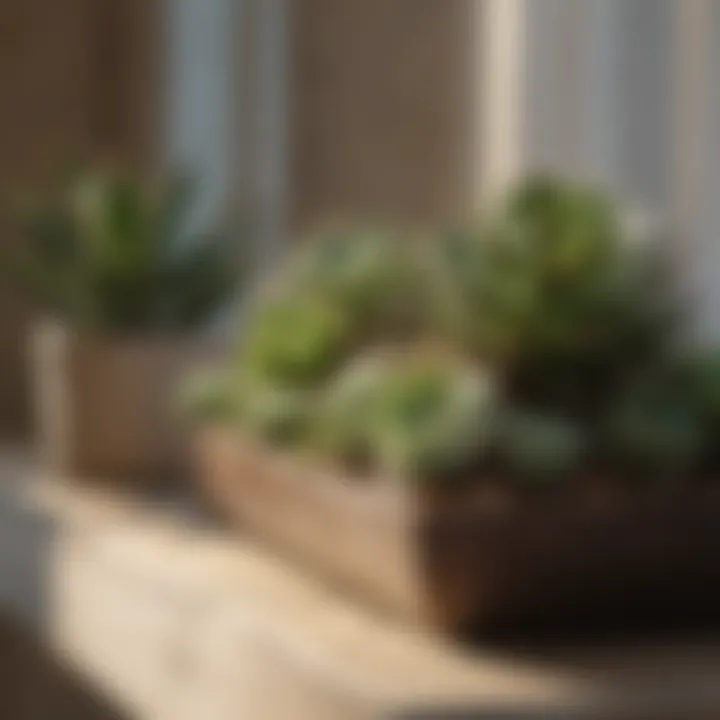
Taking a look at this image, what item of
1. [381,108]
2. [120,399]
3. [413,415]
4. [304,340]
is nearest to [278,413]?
[304,340]

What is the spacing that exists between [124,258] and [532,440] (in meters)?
0.50

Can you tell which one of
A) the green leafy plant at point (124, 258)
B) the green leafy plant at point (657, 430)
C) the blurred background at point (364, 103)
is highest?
the blurred background at point (364, 103)

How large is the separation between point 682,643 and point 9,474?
0.61 m

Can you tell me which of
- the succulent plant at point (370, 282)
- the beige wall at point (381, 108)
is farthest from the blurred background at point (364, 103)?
the succulent plant at point (370, 282)

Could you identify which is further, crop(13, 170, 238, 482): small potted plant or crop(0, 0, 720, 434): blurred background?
crop(13, 170, 238, 482): small potted plant

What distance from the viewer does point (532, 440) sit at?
69cm

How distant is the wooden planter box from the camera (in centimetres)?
67

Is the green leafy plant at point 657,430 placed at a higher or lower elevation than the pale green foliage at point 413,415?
higher

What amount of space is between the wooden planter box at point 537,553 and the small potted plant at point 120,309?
1.37ft

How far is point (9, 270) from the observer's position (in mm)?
1232

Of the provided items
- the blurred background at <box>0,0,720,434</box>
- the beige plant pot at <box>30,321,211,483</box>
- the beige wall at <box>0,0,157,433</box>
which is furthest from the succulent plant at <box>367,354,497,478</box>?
the beige wall at <box>0,0,157,433</box>

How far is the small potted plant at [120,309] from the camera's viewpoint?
1.12 metres

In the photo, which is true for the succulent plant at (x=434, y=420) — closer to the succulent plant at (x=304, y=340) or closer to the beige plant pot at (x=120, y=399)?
the succulent plant at (x=304, y=340)

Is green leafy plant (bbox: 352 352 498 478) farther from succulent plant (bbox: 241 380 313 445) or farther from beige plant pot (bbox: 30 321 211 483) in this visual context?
beige plant pot (bbox: 30 321 211 483)
